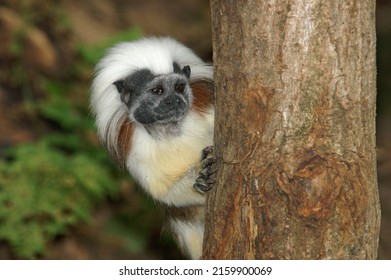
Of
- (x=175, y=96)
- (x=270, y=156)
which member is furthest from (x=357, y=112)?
(x=175, y=96)

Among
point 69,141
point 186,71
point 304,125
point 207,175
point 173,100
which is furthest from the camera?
point 69,141

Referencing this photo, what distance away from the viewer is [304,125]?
10.3ft

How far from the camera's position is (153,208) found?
7.13 m

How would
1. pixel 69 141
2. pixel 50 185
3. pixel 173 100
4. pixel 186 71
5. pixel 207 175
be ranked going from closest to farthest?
pixel 207 175, pixel 173 100, pixel 186 71, pixel 50 185, pixel 69 141

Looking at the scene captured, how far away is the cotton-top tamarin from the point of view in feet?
14.0

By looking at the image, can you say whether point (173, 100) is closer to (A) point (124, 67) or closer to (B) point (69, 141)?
(A) point (124, 67)

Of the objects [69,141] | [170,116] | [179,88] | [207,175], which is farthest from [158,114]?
[69,141]

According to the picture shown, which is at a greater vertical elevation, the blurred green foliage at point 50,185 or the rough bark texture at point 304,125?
the rough bark texture at point 304,125

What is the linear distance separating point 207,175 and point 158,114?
69 cm

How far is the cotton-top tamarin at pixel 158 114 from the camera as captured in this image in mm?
4266

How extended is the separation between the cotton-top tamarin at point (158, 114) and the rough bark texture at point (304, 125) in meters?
0.93

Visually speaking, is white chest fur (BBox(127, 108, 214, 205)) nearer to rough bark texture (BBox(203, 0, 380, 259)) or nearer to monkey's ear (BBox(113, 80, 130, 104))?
monkey's ear (BBox(113, 80, 130, 104))

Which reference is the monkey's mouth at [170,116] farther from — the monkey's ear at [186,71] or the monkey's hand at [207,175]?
the monkey's hand at [207,175]

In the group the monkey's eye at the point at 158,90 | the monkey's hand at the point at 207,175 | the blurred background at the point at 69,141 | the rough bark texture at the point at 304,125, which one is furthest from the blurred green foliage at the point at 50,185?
the rough bark texture at the point at 304,125
